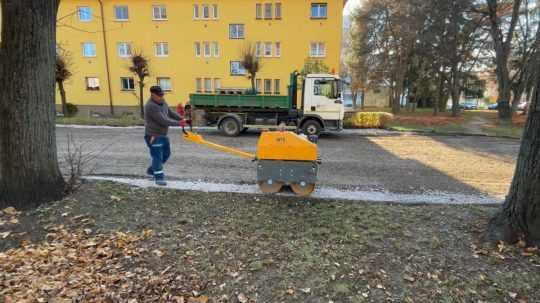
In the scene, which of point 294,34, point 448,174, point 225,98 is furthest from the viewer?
point 294,34

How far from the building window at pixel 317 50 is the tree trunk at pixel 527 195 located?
21.2 m

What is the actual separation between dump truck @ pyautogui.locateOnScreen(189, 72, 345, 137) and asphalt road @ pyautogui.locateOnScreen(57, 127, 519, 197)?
0.85 m

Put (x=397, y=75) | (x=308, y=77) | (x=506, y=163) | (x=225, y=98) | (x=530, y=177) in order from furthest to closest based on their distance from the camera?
(x=397, y=75) < (x=225, y=98) < (x=308, y=77) < (x=506, y=163) < (x=530, y=177)

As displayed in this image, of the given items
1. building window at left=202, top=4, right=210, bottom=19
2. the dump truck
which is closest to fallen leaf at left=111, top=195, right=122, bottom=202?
the dump truck

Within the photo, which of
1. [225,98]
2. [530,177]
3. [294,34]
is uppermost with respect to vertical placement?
[294,34]

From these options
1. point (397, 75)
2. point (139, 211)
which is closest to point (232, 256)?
A: point (139, 211)

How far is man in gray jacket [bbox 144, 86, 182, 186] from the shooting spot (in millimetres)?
4754

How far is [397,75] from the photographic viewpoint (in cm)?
2608

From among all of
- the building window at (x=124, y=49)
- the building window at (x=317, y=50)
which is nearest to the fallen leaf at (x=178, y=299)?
the building window at (x=317, y=50)

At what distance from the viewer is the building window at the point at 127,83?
24391 millimetres

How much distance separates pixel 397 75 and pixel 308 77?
18234 millimetres

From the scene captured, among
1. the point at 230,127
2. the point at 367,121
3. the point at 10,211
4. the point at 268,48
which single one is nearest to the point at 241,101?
the point at 230,127

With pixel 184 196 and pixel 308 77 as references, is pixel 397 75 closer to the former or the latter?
pixel 308 77

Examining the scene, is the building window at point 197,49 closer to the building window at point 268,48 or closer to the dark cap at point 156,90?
the building window at point 268,48
